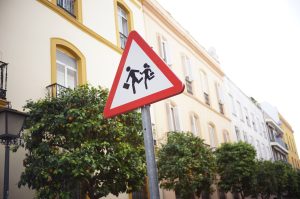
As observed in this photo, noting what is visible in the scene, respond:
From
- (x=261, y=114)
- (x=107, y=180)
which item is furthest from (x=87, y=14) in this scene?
(x=261, y=114)

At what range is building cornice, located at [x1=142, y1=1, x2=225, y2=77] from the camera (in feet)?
55.1

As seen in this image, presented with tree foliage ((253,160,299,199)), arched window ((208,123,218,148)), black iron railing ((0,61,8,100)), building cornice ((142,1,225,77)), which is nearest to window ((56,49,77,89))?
black iron railing ((0,61,8,100))

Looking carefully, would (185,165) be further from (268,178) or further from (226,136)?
(226,136)

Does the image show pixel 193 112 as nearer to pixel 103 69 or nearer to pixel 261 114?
pixel 103 69

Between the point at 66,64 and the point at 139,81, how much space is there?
25.3ft

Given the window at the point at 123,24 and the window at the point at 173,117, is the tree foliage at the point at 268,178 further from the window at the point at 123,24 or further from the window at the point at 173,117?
the window at the point at 123,24

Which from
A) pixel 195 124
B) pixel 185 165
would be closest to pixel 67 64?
pixel 185 165

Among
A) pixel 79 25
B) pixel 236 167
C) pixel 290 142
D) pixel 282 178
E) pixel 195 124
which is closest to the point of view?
pixel 79 25

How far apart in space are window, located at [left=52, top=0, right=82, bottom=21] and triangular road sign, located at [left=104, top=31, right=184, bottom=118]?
8.32 m

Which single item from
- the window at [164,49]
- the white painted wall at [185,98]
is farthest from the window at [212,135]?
the window at [164,49]

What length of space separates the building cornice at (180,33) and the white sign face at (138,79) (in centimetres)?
1384

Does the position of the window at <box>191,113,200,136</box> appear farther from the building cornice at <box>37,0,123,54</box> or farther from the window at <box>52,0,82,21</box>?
the window at <box>52,0,82,21</box>

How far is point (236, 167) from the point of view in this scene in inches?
596

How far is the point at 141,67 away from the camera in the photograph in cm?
310
